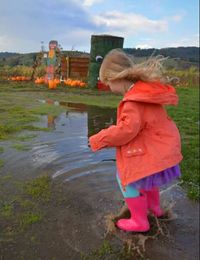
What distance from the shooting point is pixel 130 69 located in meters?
3.48

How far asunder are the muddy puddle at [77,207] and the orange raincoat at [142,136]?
0.55 metres

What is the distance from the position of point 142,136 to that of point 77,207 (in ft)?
3.24

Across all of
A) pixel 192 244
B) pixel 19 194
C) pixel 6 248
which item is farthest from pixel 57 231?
pixel 192 244

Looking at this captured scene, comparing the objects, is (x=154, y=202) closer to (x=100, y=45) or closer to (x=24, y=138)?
(x=24, y=138)

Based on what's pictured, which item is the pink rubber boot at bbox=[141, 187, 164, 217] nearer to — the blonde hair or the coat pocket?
the coat pocket

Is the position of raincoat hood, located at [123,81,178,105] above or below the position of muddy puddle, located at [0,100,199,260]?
above

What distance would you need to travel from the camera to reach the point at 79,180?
4.72 metres

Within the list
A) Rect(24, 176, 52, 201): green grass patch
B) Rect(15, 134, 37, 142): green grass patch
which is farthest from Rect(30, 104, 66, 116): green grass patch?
Rect(24, 176, 52, 201): green grass patch

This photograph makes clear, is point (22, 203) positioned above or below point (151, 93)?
below

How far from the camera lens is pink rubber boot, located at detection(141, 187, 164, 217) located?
3.80 m

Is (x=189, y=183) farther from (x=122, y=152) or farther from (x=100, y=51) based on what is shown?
(x=100, y=51)

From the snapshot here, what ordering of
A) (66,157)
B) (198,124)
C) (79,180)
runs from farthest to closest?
(198,124)
(66,157)
(79,180)

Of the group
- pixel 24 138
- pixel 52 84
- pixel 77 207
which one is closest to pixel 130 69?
pixel 77 207

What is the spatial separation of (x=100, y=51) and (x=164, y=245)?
12876 mm
